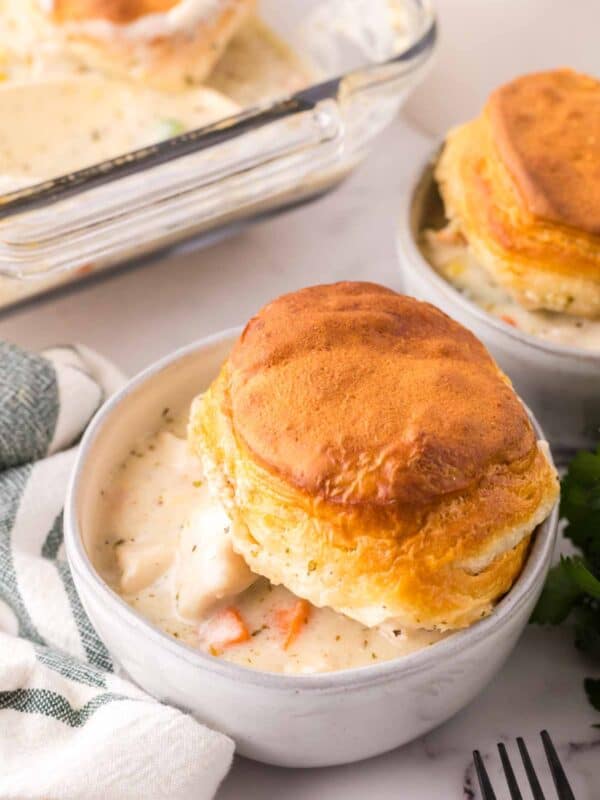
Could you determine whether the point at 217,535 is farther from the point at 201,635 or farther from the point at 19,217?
the point at 19,217

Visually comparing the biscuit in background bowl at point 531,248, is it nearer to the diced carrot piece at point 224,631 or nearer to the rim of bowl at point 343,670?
the rim of bowl at point 343,670

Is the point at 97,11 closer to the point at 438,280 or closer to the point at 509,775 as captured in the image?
the point at 438,280

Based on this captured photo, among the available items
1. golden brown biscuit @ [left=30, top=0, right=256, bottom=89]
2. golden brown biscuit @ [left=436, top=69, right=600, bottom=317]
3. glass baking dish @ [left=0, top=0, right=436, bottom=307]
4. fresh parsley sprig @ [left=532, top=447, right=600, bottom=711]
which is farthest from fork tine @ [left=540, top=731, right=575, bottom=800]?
golden brown biscuit @ [left=30, top=0, right=256, bottom=89]

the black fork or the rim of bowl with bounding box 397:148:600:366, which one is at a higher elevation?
the rim of bowl with bounding box 397:148:600:366

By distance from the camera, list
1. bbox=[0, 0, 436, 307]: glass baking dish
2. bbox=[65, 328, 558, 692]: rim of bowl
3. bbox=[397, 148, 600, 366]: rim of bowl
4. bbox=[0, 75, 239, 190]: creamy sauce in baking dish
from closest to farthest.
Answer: bbox=[65, 328, 558, 692]: rim of bowl → bbox=[397, 148, 600, 366]: rim of bowl → bbox=[0, 0, 436, 307]: glass baking dish → bbox=[0, 75, 239, 190]: creamy sauce in baking dish

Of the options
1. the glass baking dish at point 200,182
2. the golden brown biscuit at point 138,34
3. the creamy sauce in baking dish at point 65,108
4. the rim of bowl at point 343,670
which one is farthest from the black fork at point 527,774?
the golden brown biscuit at point 138,34

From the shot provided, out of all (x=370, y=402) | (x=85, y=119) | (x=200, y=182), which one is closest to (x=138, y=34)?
(x=85, y=119)

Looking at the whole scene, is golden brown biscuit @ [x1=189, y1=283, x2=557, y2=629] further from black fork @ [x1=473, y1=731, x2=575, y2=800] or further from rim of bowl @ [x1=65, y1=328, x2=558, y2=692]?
black fork @ [x1=473, y1=731, x2=575, y2=800]
